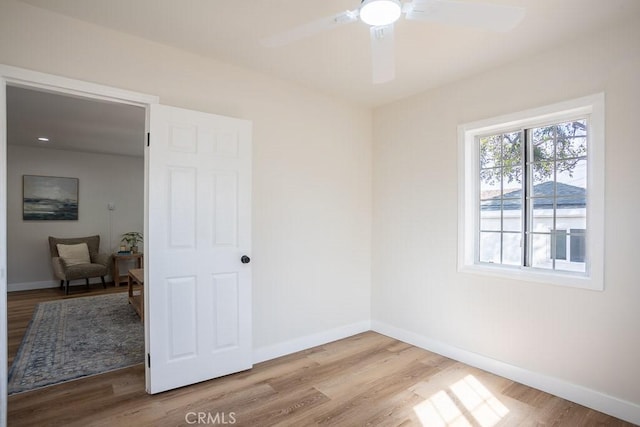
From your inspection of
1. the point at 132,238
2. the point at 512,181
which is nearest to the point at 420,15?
the point at 512,181

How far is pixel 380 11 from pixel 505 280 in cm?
231

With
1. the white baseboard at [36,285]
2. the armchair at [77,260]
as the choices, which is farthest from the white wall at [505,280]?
the white baseboard at [36,285]

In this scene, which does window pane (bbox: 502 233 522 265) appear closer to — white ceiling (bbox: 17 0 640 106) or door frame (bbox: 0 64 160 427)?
white ceiling (bbox: 17 0 640 106)

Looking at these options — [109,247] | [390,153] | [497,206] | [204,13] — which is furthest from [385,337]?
[109,247]

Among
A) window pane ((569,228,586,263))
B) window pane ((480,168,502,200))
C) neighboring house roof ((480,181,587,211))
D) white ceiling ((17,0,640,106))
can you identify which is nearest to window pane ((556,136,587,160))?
neighboring house roof ((480,181,587,211))

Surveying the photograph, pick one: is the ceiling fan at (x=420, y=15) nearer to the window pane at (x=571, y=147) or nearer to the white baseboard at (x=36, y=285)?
the window pane at (x=571, y=147)

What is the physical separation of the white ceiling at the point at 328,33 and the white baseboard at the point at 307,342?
252 centimetres

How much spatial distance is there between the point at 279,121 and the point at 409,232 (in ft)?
5.71

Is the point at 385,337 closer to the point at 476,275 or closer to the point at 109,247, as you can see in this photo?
the point at 476,275

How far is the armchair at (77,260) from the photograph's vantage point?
5.59 m

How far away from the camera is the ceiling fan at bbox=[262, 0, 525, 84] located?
1447 mm

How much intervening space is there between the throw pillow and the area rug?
1108 mm

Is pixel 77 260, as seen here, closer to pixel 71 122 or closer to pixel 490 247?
pixel 71 122

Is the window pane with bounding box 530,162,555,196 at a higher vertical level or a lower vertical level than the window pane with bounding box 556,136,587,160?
lower
